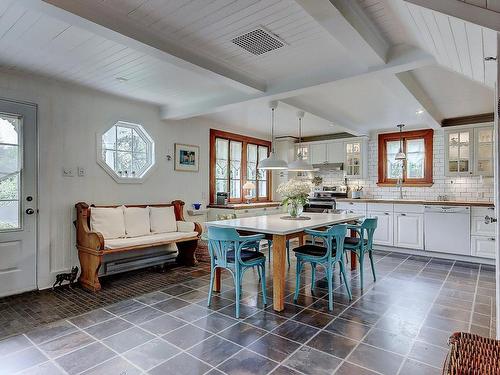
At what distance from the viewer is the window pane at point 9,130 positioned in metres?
3.38

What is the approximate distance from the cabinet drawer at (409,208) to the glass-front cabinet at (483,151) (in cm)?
110

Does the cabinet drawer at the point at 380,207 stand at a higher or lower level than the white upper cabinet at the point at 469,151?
lower

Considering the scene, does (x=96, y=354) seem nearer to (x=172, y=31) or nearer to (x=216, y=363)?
(x=216, y=363)

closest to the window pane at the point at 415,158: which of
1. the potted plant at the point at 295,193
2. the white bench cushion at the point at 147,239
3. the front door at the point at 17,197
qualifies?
the potted plant at the point at 295,193

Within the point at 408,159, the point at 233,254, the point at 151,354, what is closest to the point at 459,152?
the point at 408,159

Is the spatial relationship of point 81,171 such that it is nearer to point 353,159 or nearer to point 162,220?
point 162,220

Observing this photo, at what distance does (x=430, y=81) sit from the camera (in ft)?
12.0

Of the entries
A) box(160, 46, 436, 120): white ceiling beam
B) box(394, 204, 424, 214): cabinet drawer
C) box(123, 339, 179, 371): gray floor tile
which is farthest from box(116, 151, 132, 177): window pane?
box(394, 204, 424, 214): cabinet drawer

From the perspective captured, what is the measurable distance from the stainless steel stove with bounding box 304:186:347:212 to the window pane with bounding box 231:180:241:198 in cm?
146

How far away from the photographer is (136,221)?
4.36m

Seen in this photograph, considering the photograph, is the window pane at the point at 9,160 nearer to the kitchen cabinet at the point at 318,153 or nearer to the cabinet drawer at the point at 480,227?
the kitchen cabinet at the point at 318,153

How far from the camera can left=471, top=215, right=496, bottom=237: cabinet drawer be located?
473cm

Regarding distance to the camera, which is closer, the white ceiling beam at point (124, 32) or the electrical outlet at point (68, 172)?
the white ceiling beam at point (124, 32)

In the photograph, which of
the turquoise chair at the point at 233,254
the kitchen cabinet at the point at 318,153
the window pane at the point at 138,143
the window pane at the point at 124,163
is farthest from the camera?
the kitchen cabinet at the point at 318,153
